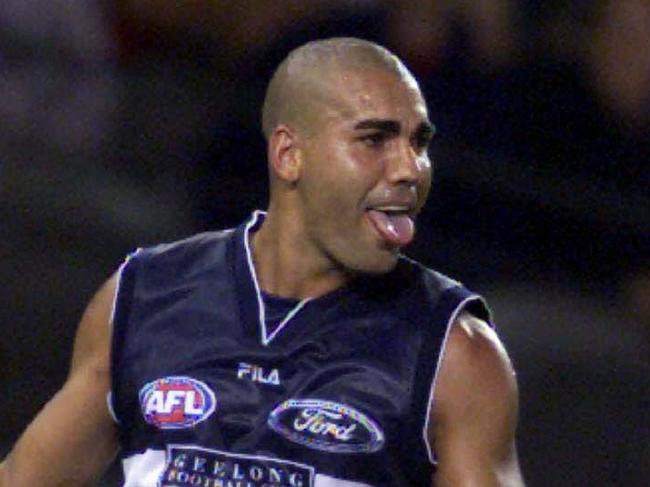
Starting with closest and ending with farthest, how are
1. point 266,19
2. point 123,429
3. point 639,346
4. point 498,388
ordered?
point 498,388 < point 123,429 < point 639,346 < point 266,19

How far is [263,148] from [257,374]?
2.21 metres

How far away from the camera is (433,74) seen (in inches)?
205

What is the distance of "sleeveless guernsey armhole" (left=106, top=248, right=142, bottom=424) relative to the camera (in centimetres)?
316

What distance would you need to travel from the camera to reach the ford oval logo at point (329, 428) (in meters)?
2.98

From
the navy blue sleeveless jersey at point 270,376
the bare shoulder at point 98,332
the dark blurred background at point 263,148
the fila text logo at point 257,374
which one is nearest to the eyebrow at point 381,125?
the navy blue sleeveless jersey at point 270,376

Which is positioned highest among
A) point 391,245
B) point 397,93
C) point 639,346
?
point 397,93

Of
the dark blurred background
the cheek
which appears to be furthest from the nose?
the dark blurred background

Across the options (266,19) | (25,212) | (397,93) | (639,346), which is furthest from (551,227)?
(397,93)

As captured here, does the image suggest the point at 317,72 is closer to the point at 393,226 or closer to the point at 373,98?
the point at 373,98

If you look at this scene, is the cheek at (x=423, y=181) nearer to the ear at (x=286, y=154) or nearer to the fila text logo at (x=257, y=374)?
the ear at (x=286, y=154)

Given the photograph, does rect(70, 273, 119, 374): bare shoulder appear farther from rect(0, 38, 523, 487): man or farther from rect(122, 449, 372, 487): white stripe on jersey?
rect(122, 449, 372, 487): white stripe on jersey

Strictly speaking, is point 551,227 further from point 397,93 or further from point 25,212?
point 397,93

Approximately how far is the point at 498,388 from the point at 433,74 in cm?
235

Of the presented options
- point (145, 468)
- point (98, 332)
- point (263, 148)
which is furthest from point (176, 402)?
point (263, 148)
